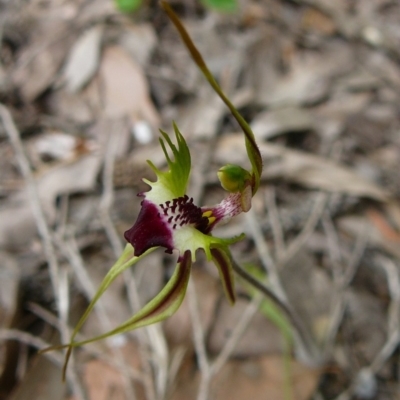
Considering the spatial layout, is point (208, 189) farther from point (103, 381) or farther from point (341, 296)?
point (103, 381)

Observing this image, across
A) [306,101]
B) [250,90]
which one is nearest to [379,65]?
[306,101]

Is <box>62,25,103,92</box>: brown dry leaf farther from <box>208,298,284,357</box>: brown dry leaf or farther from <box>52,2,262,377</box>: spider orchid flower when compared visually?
<box>52,2,262,377</box>: spider orchid flower

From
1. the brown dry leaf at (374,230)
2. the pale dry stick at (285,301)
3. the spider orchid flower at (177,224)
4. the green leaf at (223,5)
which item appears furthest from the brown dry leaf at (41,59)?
the spider orchid flower at (177,224)

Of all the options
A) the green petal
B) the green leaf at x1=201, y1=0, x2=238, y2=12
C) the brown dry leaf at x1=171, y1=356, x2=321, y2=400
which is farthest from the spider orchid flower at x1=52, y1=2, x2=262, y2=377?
the green leaf at x1=201, y1=0, x2=238, y2=12

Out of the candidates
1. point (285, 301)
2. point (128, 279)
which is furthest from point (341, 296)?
point (128, 279)

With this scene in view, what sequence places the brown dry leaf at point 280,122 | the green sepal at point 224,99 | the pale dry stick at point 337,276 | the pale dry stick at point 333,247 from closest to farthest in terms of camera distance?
the green sepal at point 224,99 < the pale dry stick at point 337,276 < the pale dry stick at point 333,247 < the brown dry leaf at point 280,122

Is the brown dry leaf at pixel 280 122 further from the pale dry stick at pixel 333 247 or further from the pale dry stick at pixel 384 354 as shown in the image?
the pale dry stick at pixel 384 354
